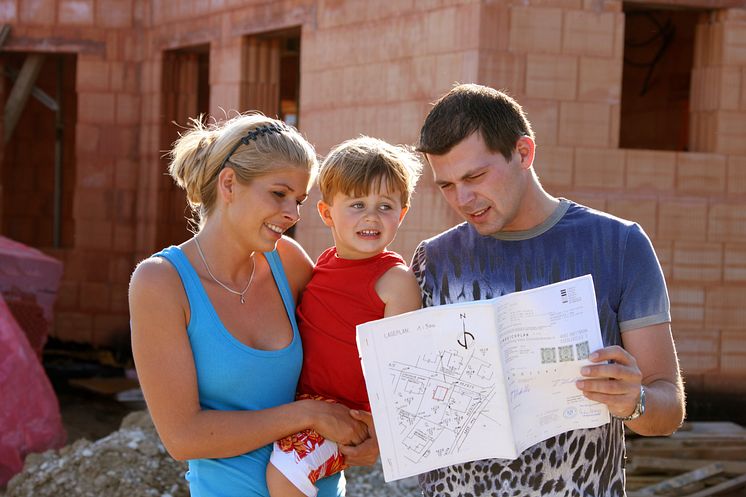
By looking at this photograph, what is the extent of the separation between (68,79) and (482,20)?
9530 millimetres

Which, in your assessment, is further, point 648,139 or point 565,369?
point 648,139

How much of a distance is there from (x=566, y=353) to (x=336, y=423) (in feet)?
→ 2.18

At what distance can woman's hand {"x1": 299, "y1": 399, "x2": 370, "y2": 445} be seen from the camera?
2646mm

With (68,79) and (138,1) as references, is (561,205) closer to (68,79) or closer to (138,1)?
(138,1)

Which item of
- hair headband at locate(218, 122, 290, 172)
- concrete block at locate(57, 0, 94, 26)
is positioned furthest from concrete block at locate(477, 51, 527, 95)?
concrete block at locate(57, 0, 94, 26)

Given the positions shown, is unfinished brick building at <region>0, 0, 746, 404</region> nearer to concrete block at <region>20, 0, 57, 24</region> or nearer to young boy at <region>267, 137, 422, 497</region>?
concrete block at <region>20, 0, 57, 24</region>

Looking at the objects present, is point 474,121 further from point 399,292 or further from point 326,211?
point 326,211

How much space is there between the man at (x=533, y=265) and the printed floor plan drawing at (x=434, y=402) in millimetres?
141

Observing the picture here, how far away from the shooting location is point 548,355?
2385 mm

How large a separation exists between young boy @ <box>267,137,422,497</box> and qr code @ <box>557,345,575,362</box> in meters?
0.53

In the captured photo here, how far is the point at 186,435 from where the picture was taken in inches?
100

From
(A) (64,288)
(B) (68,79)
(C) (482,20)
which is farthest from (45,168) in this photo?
(C) (482,20)

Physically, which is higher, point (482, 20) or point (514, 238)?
point (482, 20)

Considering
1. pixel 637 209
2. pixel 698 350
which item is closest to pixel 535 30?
pixel 637 209
